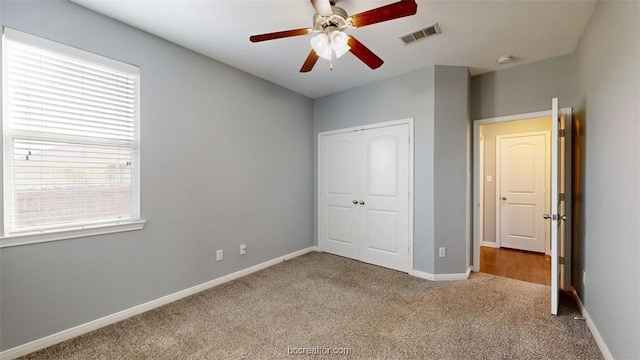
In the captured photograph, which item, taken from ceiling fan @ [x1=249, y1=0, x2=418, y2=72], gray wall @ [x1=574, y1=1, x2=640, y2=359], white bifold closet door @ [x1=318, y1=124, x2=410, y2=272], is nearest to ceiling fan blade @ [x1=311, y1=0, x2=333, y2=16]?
ceiling fan @ [x1=249, y1=0, x2=418, y2=72]

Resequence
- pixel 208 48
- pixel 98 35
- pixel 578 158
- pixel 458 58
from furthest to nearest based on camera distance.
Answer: pixel 458 58 → pixel 208 48 → pixel 578 158 → pixel 98 35

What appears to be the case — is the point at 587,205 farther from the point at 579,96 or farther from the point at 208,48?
the point at 208,48

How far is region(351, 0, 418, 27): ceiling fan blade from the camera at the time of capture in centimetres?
143

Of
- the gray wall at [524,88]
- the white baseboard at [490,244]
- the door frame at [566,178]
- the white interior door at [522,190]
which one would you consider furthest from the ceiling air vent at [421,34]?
the white baseboard at [490,244]

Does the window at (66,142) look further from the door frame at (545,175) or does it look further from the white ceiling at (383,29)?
the door frame at (545,175)

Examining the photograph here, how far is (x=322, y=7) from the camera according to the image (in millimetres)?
1596

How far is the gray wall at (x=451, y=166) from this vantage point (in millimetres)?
3096

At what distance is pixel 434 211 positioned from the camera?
10.3 ft

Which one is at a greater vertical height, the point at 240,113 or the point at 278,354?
the point at 240,113

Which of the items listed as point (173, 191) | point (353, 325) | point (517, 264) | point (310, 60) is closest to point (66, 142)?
point (173, 191)

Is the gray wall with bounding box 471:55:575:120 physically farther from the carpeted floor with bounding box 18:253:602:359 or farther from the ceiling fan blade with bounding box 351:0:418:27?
the ceiling fan blade with bounding box 351:0:418:27

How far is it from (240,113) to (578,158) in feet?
11.9

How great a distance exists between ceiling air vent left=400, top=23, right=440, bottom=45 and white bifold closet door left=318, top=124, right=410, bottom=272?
1110 millimetres

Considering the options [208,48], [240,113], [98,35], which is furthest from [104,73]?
[240,113]
